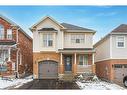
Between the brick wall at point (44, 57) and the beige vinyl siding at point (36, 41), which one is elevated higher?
the beige vinyl siding at point (36, 41)

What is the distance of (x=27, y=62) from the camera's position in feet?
137

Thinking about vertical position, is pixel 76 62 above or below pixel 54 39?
below

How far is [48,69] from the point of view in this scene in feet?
116

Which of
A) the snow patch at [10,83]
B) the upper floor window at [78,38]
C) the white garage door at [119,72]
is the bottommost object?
the snow patch at [10,83]

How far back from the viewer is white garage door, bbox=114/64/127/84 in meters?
32.6

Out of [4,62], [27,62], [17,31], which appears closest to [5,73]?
[4,62]

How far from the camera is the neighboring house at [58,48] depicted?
115 ft

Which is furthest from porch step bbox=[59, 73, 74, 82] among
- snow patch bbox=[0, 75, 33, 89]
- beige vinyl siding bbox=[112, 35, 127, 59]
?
beige vinyl siding bbox=[112, 35, 127, 59]

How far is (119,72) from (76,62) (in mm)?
5043

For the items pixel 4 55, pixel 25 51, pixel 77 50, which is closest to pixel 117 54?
pixel 77 50

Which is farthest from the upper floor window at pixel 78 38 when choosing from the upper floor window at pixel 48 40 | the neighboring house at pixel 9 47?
the neighboring house at pixel 9 47

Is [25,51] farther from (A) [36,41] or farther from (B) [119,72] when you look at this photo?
(B) [119,72]

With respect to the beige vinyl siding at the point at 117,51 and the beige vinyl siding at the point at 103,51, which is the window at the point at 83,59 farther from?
the beige vinyl siding at the point at 117,51
